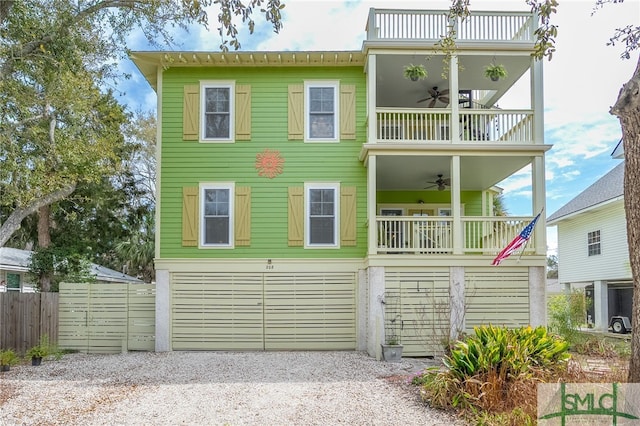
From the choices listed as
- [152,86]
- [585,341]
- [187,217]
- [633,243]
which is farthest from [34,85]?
[585,341]

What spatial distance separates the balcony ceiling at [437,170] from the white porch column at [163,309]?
18.8ft

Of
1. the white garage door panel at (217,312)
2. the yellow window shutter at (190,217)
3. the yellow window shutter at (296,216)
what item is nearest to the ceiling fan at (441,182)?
the yellow window shutter at (296,216)

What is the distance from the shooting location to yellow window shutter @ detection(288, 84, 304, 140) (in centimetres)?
1262

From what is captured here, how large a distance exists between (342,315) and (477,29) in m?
7.25

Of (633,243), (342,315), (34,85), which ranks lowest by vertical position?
(342,315)

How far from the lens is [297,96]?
41.7ft

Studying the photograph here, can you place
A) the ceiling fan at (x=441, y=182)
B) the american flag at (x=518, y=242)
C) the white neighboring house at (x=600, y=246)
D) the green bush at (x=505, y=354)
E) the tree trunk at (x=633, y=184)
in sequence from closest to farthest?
1. the tree trunk at (x=633, y=184)
2. the green bush at (x=505, y=354)
3. the american flag at (x=518, y=242)
4. the ceiling fan at (x=441, y=182)
5. the white neighboring house at (x=600, y=246)

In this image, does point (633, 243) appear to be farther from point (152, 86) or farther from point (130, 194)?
point (130, 194)

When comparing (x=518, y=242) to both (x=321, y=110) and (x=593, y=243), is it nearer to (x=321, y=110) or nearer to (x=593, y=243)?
(x=321, y=110)

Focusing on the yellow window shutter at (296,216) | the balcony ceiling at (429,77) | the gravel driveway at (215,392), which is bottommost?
the gravel driveway at (215,392)

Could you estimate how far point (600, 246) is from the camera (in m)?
18.5

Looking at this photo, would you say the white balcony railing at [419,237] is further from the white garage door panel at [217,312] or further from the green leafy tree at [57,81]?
the green leafy tree at [57,81]

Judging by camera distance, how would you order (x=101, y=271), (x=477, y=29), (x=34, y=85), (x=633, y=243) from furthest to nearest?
1. (x=101, y=271)
2. (x=477, y=29)
3. (x=34, y=85)
4. (x=633, y=243)

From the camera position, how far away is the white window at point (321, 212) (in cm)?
1251
